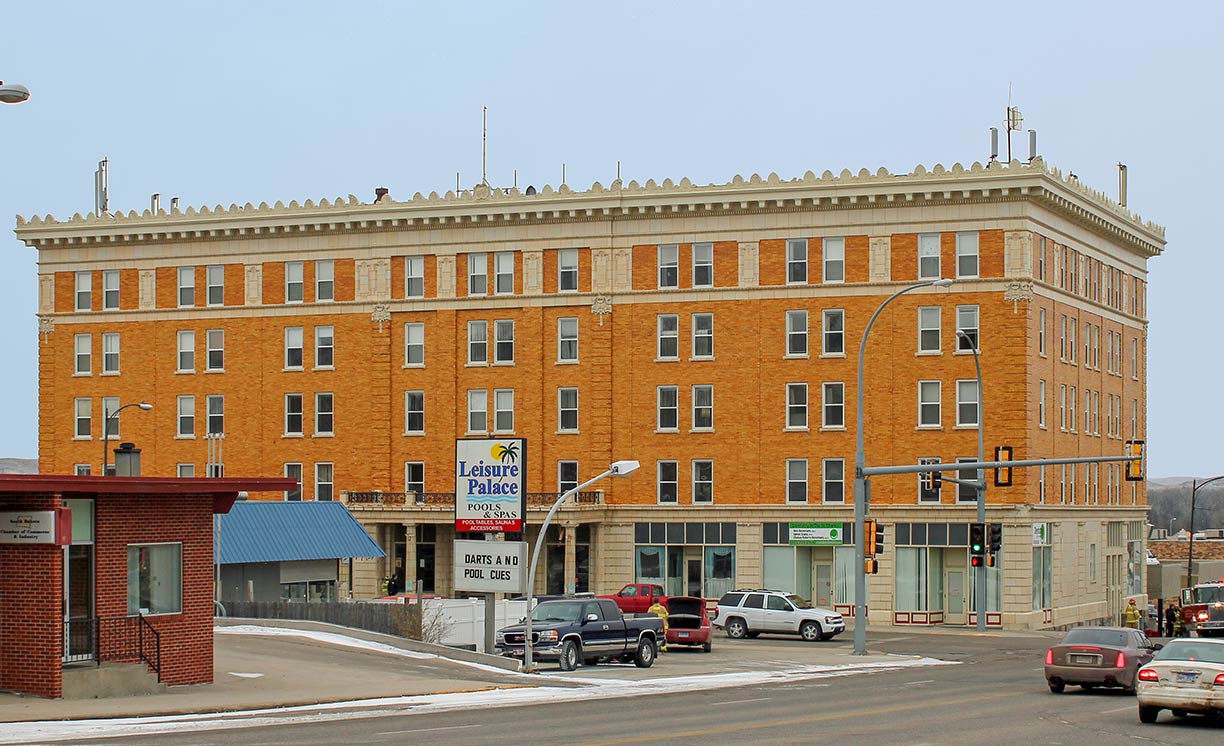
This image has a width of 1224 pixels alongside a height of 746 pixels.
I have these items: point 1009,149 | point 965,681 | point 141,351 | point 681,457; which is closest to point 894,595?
point 681,457

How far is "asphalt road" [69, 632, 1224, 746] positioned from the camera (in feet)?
89.5

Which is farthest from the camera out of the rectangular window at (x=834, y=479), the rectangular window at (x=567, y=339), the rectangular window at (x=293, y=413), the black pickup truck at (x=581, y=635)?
the rectangular window at (x=293, y=413)

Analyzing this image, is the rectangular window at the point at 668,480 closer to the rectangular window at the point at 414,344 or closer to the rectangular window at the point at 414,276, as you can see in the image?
the rectangular window at the point at 414,344

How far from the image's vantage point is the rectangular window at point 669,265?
75.3m

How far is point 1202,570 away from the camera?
358ft

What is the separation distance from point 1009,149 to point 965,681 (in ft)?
119

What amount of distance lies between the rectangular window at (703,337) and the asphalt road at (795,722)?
1313 inches

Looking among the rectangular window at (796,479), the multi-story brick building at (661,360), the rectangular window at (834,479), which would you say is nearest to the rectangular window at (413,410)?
the multi-story brick building at (661,360)

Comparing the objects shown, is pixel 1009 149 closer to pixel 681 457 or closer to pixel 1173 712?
pixel 681 457

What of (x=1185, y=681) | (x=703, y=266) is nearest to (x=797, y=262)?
(x=703, y=266)

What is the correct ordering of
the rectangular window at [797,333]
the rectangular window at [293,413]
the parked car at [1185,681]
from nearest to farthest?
the parked car at [1185,681] → the rectangular window at [797,333] → the rectangular window at [293,413]

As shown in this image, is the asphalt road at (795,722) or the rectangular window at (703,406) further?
the rectangular window at (703,406)

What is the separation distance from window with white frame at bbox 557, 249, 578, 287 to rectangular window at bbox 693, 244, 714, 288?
17.0 feet

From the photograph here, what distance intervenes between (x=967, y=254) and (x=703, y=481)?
13958 millimetres
